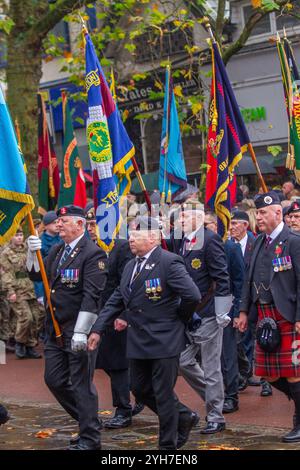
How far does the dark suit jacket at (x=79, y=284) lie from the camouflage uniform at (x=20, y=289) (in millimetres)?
6375

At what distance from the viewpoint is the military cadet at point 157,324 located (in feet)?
26.7

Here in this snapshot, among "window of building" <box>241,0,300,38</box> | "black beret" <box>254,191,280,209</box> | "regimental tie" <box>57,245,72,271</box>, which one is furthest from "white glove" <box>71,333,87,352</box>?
"window of building" <box>241,0,300,38</box>

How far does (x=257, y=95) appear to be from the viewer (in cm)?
2300

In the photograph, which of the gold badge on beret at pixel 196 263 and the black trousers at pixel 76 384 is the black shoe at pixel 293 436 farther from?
the gold badge on beret at pixel 196 263

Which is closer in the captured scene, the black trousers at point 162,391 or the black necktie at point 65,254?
the black trousers at point 162,391

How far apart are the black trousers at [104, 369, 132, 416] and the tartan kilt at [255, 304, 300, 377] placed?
1.72 metres

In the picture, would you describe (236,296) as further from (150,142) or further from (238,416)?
(150,142)

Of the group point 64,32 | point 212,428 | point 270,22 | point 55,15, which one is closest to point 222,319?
point 212,428

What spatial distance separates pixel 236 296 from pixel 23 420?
2.59 meters

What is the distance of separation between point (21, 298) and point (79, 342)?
715 cm

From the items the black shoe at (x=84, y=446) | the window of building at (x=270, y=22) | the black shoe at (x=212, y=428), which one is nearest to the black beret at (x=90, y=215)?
the black shoe at (x=212, y=428)

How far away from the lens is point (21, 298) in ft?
50.8
